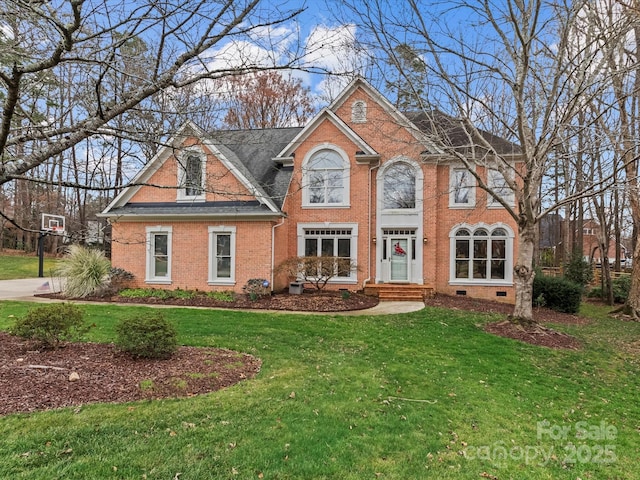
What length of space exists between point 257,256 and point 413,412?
999 cm

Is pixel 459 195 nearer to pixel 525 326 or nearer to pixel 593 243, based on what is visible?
pixel 525 326

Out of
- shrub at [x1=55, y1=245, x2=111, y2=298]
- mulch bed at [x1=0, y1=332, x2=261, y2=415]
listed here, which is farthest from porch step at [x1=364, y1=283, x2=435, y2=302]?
shrub at [x1=55, y1=245, x2=111, y2=298]

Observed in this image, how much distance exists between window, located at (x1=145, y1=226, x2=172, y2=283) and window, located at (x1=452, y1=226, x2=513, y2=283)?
37.6ft

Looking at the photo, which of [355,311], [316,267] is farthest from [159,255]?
[355,311]

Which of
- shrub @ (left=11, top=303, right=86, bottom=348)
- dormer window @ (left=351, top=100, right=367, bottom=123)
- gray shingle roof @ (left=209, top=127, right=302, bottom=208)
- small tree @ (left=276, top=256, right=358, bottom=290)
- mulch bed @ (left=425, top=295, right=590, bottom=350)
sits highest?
dormer window @ (left=351, top=100, right=367, bottom=123)

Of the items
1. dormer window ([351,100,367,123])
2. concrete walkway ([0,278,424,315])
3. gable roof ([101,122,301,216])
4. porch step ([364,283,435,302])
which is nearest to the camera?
concrete walkway ([0,278,424,315])

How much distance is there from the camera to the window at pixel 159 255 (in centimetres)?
1473

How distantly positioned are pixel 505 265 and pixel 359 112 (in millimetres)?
8810

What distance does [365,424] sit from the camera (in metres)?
4.31

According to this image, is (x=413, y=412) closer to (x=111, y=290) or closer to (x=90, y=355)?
(x=90, y=355)

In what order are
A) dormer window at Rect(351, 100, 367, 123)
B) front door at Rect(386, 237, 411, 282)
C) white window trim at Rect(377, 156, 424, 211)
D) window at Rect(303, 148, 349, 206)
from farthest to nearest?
1. dormer window at Rect(351, 100, 367, 123)
2. front door at Rect(386, 237, 411, 282)
3. window at Rect(303, 148, 349, 206)
4. white window trim at Rect(377, 156, 424, 211)

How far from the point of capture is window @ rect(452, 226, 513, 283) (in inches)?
608

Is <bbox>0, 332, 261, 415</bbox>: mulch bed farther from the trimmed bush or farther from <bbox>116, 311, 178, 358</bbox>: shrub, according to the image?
the trimmed bush

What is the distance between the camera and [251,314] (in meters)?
11.1
